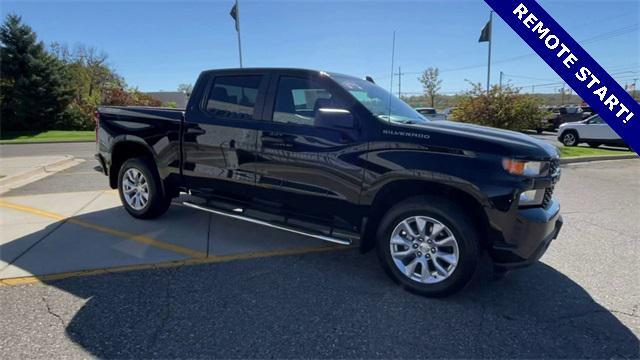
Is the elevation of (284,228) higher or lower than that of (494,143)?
lower

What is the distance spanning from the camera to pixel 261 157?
4.11m

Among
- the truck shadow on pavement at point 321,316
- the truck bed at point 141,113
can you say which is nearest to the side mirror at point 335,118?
the truck shadow on pavement at point 321,316

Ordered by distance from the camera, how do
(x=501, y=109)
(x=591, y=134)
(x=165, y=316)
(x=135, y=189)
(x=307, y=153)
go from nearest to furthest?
(x=165, y=316) → (x=307, y=153) → (x=135, y=189) → (x=501, y=109) → (x=591, y=134)

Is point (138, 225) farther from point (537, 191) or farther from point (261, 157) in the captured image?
point (537, 191)

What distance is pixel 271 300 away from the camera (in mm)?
3289

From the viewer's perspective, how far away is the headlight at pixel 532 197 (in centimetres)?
308

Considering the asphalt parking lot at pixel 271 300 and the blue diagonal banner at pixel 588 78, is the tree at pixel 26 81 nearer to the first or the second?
the asphalt parking lot at pixel 271 300

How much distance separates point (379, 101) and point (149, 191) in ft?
10.1

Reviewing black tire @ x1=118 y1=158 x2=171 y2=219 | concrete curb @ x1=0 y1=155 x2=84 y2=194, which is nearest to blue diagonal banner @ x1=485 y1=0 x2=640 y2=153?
black tire @ x1=118 y1=158 x2=171 y2=219

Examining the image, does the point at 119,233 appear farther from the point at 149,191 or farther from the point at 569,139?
the point at 569,139

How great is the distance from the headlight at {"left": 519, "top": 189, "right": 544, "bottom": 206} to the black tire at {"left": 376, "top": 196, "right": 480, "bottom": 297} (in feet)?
1.41

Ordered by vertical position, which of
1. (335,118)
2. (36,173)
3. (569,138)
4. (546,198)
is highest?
(569,138)

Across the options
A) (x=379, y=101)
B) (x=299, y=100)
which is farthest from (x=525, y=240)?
(x=299, y=100)

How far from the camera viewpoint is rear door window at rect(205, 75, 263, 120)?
14.0 ft
